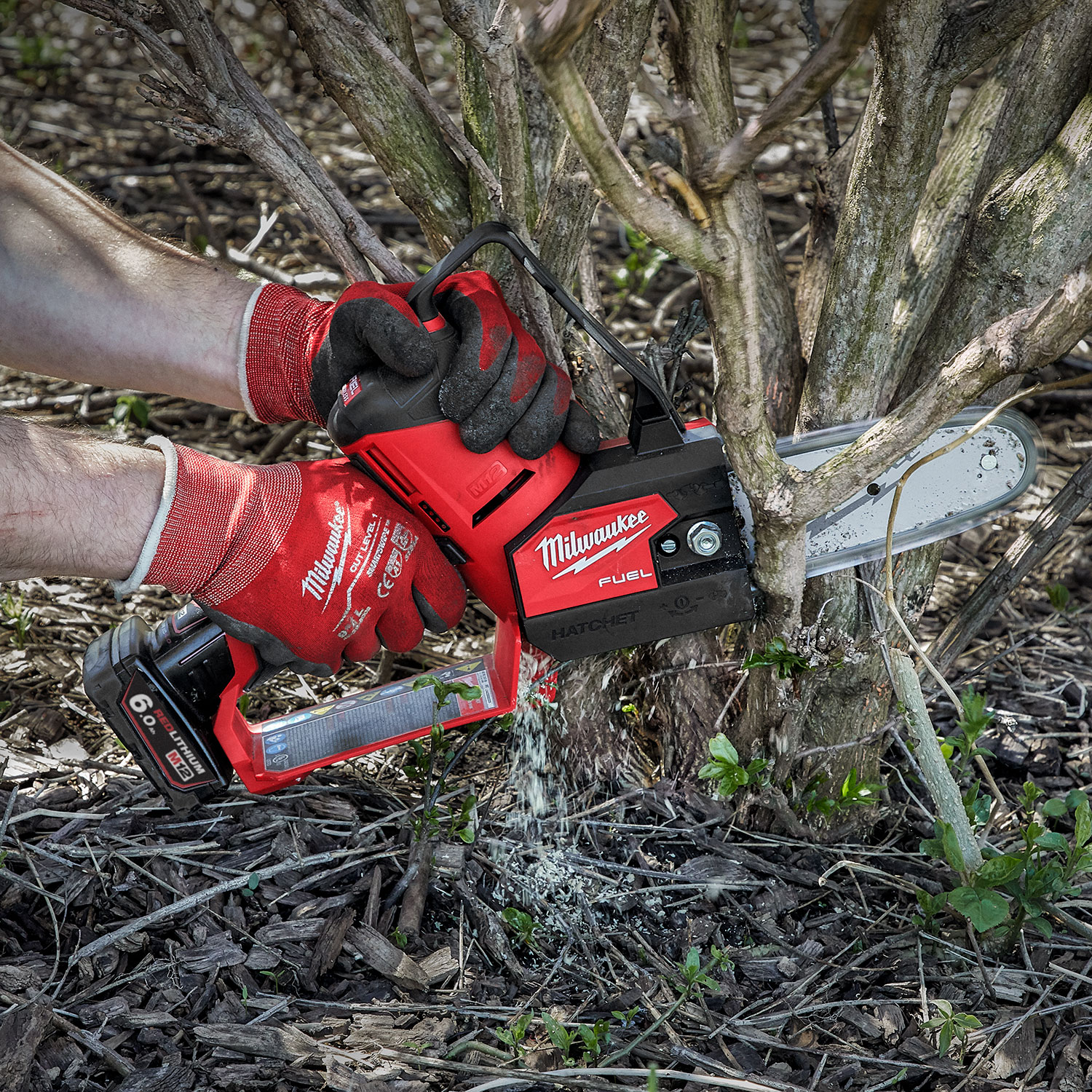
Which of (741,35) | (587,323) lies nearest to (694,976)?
(587,323)

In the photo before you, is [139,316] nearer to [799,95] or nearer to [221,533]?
[221,533]

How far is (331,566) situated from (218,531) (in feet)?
0.73

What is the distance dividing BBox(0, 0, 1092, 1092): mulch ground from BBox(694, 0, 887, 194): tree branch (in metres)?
1.21

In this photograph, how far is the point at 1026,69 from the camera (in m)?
1.69

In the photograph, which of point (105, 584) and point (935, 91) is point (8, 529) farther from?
point (935, 91)

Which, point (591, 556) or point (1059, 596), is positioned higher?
point (591, 556)

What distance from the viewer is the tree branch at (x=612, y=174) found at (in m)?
1.20

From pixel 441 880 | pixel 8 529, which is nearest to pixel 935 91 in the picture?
pixel 441 880

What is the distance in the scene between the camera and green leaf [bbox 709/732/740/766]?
1.74m

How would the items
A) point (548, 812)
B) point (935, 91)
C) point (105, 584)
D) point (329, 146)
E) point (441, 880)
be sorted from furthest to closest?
point (329, 146)
point (105, 584)
point (548, 812)
point (441, 880)
point (935, 91)

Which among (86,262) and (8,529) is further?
(86,262)

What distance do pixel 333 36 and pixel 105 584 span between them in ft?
5.37

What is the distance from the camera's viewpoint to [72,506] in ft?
5.83

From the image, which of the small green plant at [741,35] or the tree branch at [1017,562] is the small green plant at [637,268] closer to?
the tree branch at [1017,562]
